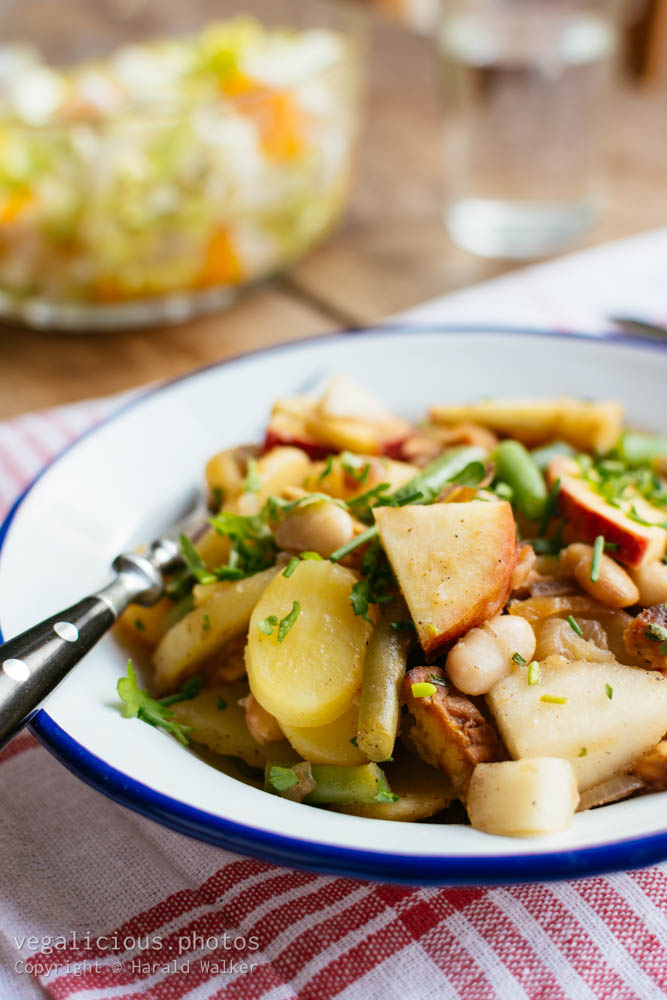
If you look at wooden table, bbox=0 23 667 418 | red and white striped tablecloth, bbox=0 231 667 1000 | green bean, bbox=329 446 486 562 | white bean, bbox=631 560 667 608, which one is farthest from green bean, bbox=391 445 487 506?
wooden table, bbox=0 23 667 418

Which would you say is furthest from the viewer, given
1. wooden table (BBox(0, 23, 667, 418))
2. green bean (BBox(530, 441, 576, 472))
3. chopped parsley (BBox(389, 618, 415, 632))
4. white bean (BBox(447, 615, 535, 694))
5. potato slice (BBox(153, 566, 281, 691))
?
wooden table (BBox(0, 23, 667, 418))

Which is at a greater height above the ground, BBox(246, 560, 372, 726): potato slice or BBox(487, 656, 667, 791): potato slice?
BBox(246, 560, 372, 726): potato slice

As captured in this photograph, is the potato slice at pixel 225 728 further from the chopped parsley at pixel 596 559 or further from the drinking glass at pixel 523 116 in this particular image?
the drinking glass at pixel 523 116

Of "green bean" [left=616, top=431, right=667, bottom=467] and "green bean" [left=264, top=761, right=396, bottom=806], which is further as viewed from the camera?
"green bean" [left=616, top=431, right=667, bottom=467]

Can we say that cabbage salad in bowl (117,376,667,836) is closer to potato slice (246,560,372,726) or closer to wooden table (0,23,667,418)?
potato slice (246,560,372,726)

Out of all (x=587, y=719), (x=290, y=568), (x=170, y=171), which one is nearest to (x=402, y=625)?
(x=290, y=568)

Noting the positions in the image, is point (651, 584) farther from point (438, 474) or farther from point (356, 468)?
point (356, 468)

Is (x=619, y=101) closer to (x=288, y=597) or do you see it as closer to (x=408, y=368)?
(x=408, y=368)
